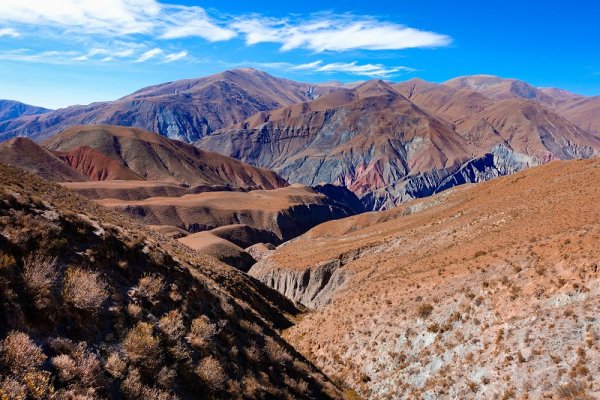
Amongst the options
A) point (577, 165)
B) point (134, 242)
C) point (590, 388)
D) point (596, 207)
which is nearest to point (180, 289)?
point (134, 242)

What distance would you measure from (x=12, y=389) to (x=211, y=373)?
16.6 ft

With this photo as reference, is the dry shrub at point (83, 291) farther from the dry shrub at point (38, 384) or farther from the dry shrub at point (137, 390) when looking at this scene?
the dry shrub at point (38, 384)

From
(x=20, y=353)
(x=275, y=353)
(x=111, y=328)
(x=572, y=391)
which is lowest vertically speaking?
(x=275, y=353)

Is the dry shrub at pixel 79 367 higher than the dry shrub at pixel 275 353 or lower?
higher

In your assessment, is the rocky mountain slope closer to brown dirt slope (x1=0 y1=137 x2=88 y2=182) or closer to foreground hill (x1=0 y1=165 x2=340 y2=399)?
brown dirt slope (x1=0 y1=137 x2=88 y2=182)

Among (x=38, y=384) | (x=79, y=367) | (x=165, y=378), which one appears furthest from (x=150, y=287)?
(x=38, y=384)

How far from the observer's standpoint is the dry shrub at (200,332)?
11.8 meters

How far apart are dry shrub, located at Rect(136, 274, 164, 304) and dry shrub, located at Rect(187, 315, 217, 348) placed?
54.3 inches

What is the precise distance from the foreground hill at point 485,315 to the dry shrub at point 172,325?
31.3ft

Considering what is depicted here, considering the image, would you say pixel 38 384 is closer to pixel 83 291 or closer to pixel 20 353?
pixel 20 353

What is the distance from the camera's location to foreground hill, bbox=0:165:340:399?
7.76 meters

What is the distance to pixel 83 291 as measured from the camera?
383 inches

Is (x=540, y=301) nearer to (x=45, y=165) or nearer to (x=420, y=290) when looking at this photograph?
(x=420, y=290)

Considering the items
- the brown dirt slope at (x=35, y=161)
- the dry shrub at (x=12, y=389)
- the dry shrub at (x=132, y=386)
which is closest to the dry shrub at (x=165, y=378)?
the dry shrub at (x=132, y=386)
